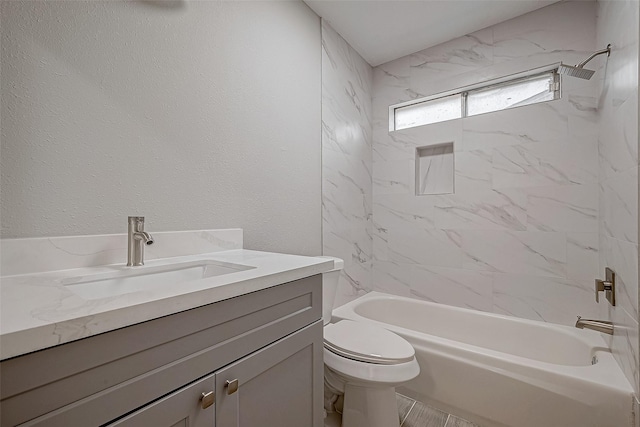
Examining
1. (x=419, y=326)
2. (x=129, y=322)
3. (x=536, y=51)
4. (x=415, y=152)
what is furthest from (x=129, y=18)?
(x=419, y=326)

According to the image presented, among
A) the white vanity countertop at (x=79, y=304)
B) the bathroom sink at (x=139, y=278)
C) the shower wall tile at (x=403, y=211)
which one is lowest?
the bathroom sink at (x=139, y=278)

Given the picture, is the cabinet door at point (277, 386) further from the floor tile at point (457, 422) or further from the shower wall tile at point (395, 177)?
the shower wall tile at point (395, 177)

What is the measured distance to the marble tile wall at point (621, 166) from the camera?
1089 millimetres

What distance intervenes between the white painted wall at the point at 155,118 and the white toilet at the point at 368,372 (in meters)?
0.65

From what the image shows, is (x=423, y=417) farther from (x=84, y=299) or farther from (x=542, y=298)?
(x=84, y=299)

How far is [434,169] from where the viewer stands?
2.33 m

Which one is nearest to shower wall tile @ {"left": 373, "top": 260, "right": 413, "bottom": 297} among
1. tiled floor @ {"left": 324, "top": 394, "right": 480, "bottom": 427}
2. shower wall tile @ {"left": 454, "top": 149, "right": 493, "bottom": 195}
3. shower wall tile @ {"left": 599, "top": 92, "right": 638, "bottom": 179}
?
shower wall tile @ {"left": 454, "top": 149, "right": 493, "bottom": 195}

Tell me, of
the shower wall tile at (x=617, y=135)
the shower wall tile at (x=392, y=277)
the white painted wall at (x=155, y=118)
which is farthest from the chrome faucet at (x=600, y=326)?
the white painted wall at (x=155, y=118)

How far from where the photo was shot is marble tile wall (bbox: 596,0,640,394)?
109 cm

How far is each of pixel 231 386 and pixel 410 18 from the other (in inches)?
92.4

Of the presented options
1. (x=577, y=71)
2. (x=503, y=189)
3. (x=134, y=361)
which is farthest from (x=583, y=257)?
(x=134, y=361)

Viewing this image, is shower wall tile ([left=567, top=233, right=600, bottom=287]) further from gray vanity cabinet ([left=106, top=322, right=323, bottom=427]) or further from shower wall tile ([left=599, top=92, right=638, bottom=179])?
gray vanity cabinet ([left=106, top=322, right=323, bottom=427])

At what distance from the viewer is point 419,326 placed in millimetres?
2221

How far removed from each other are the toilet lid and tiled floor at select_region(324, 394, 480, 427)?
505 millimetres
